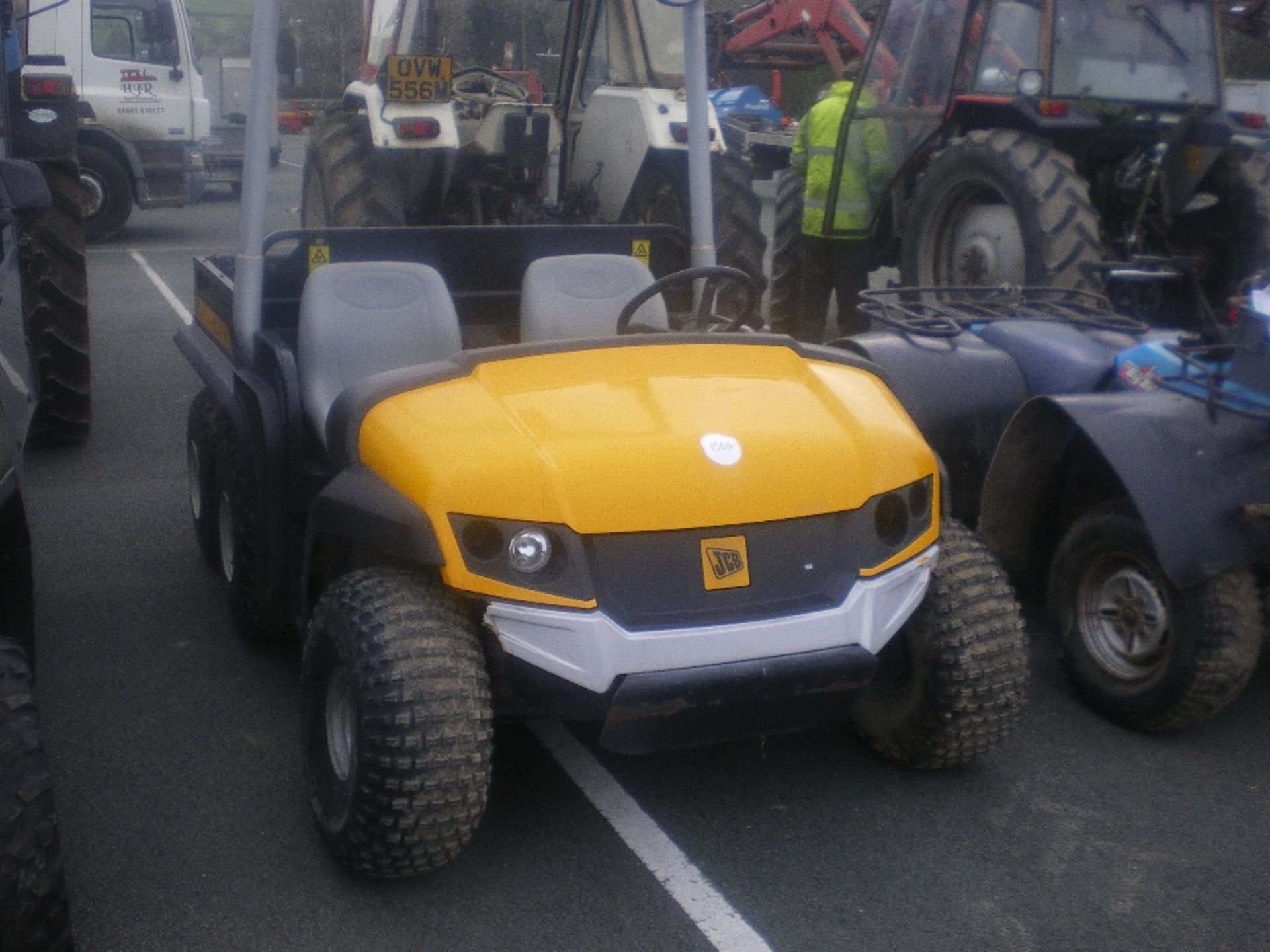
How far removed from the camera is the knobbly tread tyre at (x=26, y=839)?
2742 millimetres

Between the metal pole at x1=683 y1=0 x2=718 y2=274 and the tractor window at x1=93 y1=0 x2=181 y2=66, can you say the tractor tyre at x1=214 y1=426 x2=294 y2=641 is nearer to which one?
the metal pole at x1=683 y1=0 x2=718 y2=274

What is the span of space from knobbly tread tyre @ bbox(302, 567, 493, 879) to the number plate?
5.30 meters

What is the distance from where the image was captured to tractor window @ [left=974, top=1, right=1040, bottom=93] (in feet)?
25.9

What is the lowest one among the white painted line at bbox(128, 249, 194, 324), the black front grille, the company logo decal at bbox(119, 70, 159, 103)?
the white painted line at bbox(128, 249, 194, 324)

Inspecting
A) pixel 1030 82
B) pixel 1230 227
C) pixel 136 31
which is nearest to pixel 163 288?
pixel 136 31

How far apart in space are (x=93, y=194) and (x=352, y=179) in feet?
28.0

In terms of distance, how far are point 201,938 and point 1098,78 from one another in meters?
6.67

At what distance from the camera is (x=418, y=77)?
26.6ft

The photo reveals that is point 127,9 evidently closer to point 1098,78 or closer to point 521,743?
point 1098,78

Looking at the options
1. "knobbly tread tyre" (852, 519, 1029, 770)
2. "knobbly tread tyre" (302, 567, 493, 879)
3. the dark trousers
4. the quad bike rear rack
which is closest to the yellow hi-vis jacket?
the dark trousers

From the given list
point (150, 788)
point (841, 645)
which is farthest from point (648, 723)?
point (150, 788)

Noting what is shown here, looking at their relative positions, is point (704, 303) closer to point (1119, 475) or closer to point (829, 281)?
point (1119, 475)

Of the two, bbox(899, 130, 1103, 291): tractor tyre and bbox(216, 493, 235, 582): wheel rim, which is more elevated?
bbox(899, 130, 1103, 291): tractor tyre

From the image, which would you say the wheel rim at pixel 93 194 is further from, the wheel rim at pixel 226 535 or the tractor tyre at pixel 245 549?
the tractor tyre at pixel 245 549
